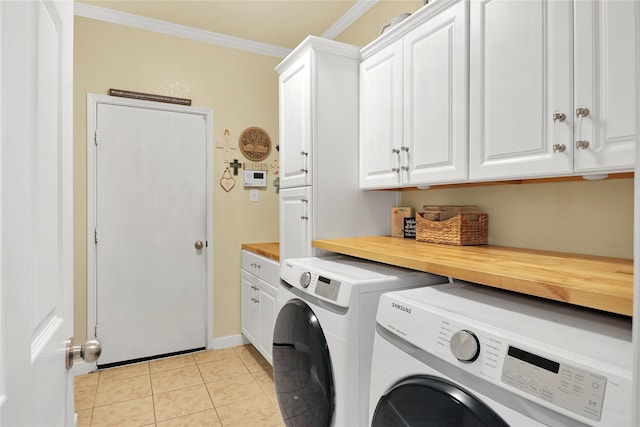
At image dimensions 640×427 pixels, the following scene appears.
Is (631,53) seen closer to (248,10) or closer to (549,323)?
(549,323)

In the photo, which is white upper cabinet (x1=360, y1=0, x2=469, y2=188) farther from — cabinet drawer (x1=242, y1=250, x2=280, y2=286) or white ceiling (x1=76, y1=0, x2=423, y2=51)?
cabinet drawer (x1=242, y1=250, x2=280, y2=286)

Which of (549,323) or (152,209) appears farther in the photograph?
(152,209)

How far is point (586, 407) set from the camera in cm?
64

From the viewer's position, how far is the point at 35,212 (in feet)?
1.86

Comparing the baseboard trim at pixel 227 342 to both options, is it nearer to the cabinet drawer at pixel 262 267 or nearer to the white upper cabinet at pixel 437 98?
the cabinet drawer at pixel 262 267

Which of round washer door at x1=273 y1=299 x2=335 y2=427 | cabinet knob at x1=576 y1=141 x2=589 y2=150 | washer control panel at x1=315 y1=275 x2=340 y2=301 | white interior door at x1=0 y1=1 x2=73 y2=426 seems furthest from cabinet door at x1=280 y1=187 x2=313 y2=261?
white interior door at x1=0 y1=1 x2=73 y2=426

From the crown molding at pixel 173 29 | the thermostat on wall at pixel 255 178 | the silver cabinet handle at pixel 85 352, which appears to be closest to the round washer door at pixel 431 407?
the silver cabinet handle at pixel 85 352

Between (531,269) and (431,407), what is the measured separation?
0.55 meters

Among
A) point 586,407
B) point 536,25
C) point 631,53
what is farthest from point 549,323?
point 536,25

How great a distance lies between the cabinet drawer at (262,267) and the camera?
8.40 feet

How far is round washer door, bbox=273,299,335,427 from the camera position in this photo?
1.38 metres

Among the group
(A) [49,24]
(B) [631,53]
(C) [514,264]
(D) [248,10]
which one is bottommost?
(C) [514,264]

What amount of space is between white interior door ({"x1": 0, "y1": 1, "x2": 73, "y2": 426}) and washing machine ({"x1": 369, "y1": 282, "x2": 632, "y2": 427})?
793 millimetres

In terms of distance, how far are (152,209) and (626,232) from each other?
9.68 feet
